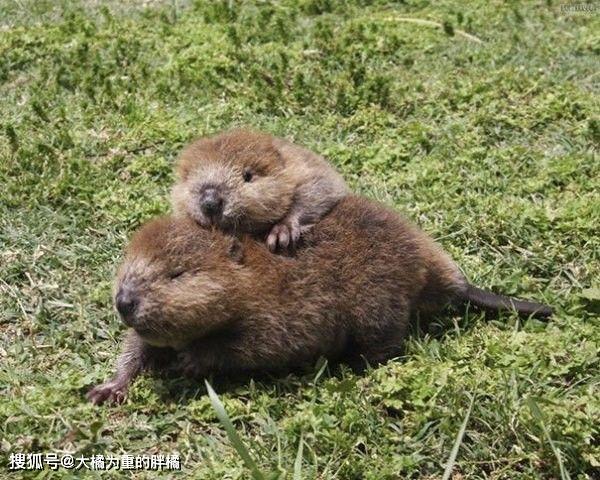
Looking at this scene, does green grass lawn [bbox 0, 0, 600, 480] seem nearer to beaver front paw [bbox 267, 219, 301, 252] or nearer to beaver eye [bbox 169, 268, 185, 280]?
beaver eye [bbox 169, 268, 185, 280]

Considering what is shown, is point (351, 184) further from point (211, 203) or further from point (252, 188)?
point (211, 203)

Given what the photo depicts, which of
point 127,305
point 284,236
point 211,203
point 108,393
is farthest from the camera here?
point 211,203

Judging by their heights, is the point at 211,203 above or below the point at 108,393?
above

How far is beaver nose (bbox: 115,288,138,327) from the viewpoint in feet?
13.4

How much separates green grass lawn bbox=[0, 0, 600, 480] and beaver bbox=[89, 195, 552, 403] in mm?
139

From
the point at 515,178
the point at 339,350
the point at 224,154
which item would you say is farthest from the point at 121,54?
the point at 339,350

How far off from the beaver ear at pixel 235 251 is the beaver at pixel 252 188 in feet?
0.64

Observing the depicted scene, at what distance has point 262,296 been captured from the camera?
14.0ft

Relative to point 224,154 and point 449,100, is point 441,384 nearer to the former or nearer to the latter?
point 224,154

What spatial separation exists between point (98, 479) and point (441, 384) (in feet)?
5.01

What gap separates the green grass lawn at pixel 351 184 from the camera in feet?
12.8

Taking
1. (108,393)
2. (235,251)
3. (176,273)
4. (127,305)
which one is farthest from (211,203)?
(108,393)

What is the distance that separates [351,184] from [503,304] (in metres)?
1.58

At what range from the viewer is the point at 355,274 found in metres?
4.39
